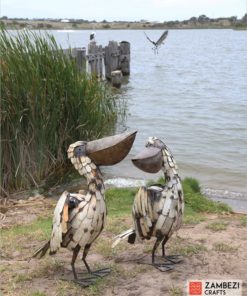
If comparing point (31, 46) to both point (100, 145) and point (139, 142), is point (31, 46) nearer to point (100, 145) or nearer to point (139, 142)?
point (100, 145)

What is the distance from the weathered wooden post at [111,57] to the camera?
20.8 m

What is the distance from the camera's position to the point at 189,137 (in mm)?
12625

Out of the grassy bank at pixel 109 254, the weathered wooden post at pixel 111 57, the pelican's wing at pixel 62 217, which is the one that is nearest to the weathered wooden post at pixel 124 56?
the weathered wooden post at pixel 111 57

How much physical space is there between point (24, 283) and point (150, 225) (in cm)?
108

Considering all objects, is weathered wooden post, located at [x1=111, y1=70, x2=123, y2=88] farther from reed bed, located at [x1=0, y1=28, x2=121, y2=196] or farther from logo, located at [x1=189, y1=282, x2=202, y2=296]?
logo, located at [x1=189, y1=282, x2=202, y2=296]

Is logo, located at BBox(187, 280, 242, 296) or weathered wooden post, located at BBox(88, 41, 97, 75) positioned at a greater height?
logo, located at BBox(187, 280, 242, 296)

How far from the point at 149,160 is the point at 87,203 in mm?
559

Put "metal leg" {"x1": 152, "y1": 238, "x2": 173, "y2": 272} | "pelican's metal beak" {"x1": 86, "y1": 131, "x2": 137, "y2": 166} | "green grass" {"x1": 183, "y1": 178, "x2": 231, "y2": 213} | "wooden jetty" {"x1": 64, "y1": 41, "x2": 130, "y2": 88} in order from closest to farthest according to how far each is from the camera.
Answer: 1. "pelican's metal beak" {"x1": 86, "y1": 131, "x2": 137, "y2": 166}
2. "metal leg" {"x1": 152, "y1": 238, "x2": 173, "y2": 272}
3. "green grass" {"x1": 183, "y1": 178, "x2": 231, "y2": 213}
4. "wooden jetty" {"x1": 64, "y1": 41, "x2": 130, "y2": 88}

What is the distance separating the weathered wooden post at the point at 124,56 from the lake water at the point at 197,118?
A: 0.65 metres

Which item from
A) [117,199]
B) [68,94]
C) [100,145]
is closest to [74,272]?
[100,145]

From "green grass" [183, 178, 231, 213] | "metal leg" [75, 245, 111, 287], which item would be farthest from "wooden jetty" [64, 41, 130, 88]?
"metal leg" [75, 245, 111, 287]

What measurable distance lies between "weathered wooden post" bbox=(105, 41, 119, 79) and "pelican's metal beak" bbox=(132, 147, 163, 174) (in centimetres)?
1692

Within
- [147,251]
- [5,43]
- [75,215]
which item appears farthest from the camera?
[5,43]

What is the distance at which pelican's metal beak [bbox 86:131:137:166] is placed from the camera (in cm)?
394
